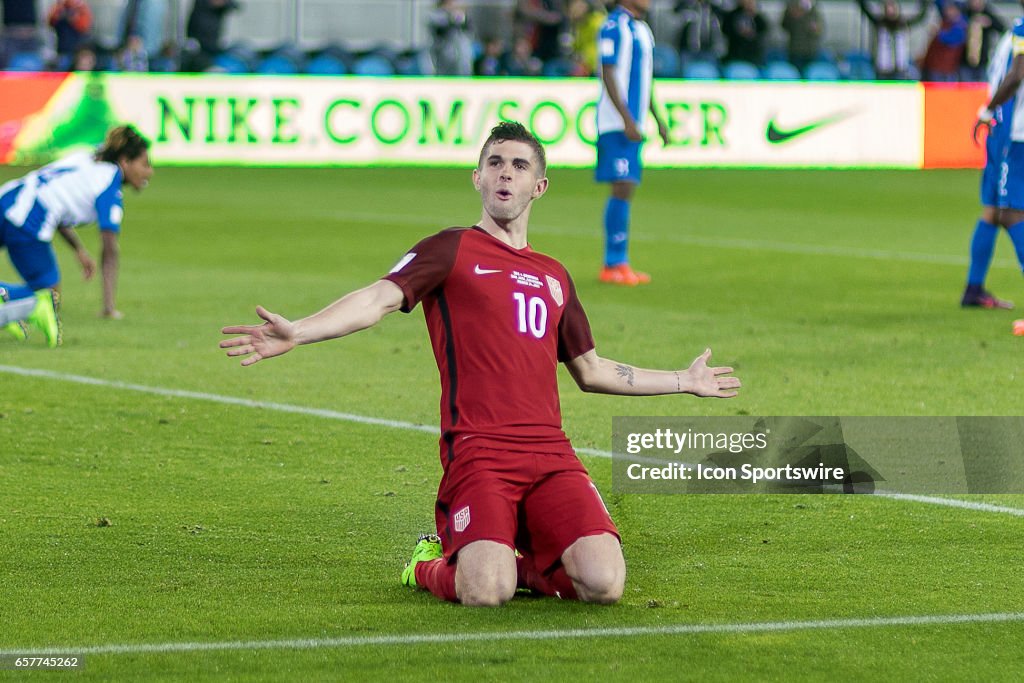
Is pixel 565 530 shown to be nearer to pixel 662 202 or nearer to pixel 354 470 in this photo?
pixel 354 470

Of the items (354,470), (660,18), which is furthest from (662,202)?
(354,470)

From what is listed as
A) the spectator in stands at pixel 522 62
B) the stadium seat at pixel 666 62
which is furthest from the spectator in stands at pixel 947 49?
the spectator in stands at pixel 522 62

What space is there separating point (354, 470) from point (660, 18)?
2590cm

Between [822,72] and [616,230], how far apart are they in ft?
51.3

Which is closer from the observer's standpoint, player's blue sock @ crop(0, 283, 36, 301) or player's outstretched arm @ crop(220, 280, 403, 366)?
player's outstretched arm @ crop(220, 280, 403, 366)

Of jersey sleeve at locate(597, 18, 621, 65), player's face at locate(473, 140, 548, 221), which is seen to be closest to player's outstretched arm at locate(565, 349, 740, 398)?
player's face at locate(473, 140, 548, 221)

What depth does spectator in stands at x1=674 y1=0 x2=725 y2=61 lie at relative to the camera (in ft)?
97.6

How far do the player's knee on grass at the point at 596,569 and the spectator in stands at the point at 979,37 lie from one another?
26.0 metres

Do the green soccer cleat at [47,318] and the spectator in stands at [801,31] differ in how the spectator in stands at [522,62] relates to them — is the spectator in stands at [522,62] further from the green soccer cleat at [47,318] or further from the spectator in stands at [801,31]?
the green soccer cleat at [47,318]

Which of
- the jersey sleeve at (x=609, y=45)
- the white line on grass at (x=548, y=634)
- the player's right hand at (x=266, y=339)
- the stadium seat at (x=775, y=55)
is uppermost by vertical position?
the stadium seat at (x=775, y=55)

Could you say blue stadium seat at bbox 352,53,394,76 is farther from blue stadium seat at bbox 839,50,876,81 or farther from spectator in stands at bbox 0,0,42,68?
blue stadium seat at bbox 839,50,876,81

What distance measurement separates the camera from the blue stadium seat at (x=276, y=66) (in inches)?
1010

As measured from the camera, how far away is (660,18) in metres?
32.1

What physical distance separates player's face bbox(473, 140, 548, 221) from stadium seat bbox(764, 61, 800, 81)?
75.4 feet
